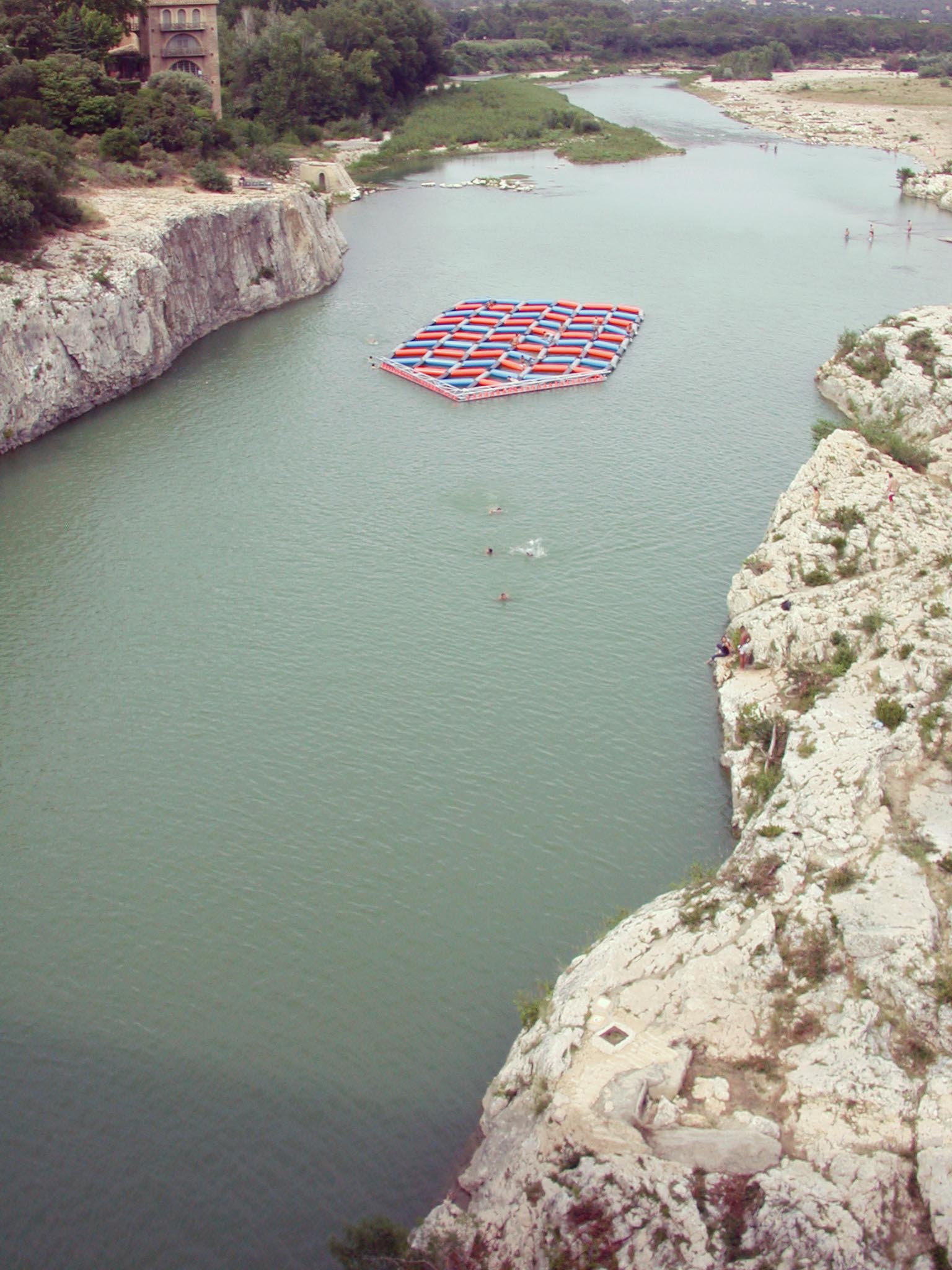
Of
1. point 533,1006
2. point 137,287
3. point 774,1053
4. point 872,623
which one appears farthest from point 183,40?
point 774,1053

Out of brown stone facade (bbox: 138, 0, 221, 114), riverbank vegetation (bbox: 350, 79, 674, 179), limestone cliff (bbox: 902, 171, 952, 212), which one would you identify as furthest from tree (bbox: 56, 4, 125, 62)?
limestone cliff (bbox: 902, 171, 952, 212)

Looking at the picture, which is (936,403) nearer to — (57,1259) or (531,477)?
(531,477)

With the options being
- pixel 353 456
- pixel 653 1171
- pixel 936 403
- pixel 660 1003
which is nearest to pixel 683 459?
pixel 936 403

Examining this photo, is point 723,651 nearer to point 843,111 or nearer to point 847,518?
point 847,518

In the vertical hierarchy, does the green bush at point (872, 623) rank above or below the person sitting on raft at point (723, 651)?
above

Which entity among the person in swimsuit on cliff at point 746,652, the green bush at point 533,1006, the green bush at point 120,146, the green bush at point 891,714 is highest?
the green bush at point 120,146

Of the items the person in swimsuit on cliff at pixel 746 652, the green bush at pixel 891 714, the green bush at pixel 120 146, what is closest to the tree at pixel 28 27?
the green bush at pixel 120 146

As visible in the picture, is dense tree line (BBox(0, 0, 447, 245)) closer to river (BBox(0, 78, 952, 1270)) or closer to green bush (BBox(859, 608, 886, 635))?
river (BBox(0, 78, 952, 1270))

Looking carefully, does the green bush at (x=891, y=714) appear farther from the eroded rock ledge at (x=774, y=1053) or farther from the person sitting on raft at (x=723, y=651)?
the person sitting on raft at (x=723, y=651)
